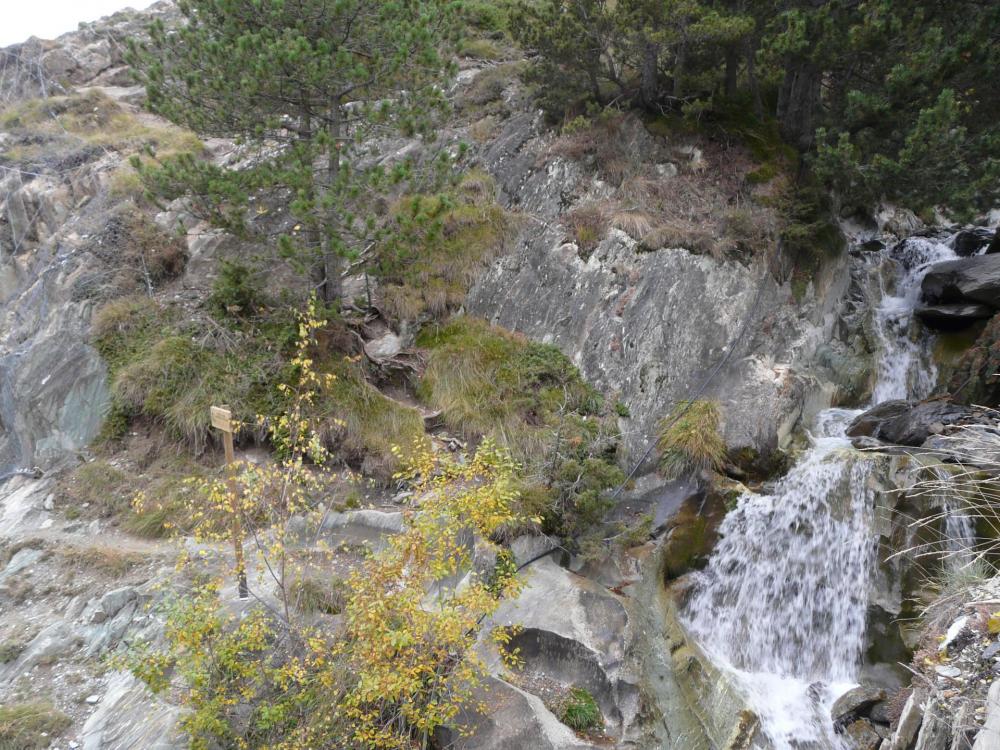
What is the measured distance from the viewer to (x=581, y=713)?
Answer: 19.1 ft

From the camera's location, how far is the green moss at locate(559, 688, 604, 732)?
18.9ft

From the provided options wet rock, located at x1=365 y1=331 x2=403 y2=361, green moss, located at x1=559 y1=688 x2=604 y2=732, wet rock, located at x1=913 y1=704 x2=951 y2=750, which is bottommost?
green moss, located at x1=559 y1=688 x2=604 y2=732

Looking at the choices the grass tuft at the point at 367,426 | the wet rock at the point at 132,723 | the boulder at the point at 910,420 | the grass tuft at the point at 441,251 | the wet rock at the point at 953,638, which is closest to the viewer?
the wet rock at the point at 953,638

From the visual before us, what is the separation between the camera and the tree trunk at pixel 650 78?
11109 mm

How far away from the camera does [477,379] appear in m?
9.43

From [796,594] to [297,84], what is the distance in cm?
891

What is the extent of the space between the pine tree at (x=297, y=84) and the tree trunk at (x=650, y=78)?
4.38 meters

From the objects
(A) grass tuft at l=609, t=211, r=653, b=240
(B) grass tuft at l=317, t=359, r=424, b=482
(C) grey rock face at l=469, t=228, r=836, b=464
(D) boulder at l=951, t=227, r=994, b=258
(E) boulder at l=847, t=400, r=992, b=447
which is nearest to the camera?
(E) boulder at l=847, t=400, r=992, b=447

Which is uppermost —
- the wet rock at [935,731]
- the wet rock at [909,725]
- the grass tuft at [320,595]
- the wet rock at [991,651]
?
the wet rock at [991,651]

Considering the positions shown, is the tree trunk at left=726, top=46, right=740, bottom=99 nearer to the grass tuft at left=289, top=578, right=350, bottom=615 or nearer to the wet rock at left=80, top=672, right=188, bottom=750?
the grass tuft at left=289, top=578, right=350, bottom=615

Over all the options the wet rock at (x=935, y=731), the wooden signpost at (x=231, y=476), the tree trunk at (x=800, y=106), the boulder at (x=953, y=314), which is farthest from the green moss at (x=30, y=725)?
the tree trunk at (x=800, y=106)

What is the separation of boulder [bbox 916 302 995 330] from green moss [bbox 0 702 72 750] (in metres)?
12.7

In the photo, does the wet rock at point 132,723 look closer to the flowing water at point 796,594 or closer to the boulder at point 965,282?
the flowing water at point 796,594

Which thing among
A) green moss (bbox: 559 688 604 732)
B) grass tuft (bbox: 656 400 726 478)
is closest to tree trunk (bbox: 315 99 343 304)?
grass tuft (bbox: 656 400 726 478)
